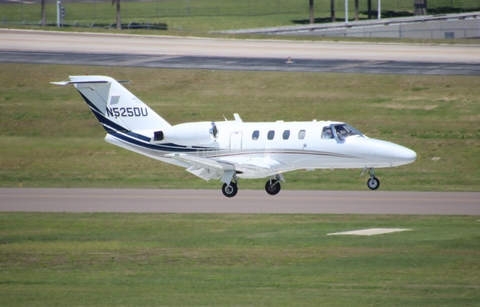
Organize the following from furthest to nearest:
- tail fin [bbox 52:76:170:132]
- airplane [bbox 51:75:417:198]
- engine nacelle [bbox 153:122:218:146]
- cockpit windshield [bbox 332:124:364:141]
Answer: tail fin [bbox 52:76:170:132], engine nacelle [bbox 153:122:218:146], cockpit windshield [bbox 332:124:364:141], airplane [bbox 51:75:417:198]

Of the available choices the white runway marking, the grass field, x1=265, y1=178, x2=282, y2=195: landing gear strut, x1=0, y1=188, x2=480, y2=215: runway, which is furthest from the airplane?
the white runway marking

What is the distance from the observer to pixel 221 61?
211 feet

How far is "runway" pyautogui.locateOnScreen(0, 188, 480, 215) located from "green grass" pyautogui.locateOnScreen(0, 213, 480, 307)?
3.96ft

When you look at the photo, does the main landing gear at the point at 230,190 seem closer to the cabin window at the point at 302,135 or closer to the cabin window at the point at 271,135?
the cabin window at the point at 271,135

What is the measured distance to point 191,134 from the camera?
36.8 meters

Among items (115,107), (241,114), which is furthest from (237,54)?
(115,107)

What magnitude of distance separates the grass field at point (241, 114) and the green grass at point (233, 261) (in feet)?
20.0

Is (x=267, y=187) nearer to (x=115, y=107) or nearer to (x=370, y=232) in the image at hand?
(x=370, y=232)

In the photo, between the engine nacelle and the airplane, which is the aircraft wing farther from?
the engine nacelle

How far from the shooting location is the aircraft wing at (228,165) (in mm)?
36125

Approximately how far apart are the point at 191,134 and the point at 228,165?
6.75ft

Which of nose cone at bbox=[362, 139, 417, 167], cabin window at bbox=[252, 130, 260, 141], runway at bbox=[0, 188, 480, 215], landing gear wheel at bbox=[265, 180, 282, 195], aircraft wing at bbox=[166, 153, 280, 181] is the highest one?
cabin window at bbox=[252, 130, 260, 141]

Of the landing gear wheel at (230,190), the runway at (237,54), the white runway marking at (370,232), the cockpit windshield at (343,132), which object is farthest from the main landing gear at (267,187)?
the runway at (237,54)

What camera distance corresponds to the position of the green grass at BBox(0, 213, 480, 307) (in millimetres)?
25156
